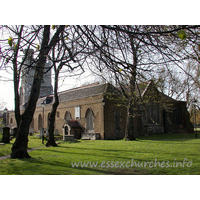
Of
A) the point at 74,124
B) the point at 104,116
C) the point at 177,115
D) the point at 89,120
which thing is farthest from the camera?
the point at 177,115

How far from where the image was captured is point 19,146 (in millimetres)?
10453

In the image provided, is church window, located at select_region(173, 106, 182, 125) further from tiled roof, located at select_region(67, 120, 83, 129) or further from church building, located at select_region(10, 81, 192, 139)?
tiled roof, located at select_region(67, 120, 83, 129)

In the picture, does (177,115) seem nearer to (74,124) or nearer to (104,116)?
(104,116)

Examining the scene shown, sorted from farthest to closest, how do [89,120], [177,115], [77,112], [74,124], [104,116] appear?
[177,115] < [77,112] < [74,124] < [89,120] < [104,116]

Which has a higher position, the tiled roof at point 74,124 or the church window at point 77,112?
the church window at point 77,112

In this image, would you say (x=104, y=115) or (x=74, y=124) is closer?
(x=104, y=115)

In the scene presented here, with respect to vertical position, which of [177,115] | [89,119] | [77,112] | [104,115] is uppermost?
[77,112]

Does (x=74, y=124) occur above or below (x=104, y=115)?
below

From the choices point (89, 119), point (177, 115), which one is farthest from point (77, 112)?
point (177, 115)

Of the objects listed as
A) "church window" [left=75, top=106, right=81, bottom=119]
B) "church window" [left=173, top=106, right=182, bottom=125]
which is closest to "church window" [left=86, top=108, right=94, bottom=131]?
"church window" [left=75, top=106, right=81, bottom=119]

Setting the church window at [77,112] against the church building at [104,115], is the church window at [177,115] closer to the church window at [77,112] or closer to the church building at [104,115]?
the church building at [104,115]

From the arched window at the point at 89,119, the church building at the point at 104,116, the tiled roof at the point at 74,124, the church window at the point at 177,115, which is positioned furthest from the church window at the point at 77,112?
the church window at the point at 177,115

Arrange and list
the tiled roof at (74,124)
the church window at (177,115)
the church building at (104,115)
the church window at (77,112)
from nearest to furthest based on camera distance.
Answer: the church building at (104,115)
the tiled roof at (74,124)
the church window at (77,112)
the church window at (177,115)
